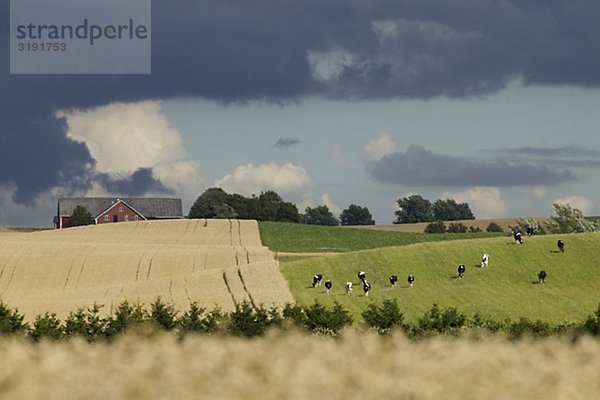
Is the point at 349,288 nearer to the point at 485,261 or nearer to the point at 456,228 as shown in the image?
the point at 485,261

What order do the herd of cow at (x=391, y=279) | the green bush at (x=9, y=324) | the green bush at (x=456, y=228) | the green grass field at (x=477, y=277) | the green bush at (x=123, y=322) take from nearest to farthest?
the green bush at (x=9, y=324)
the green bush at (x=123, y=322)
the green grass field at (x=477, y=277)
the herd of cow at (x=391, y=279)
the green bush at (x=456, y=228)

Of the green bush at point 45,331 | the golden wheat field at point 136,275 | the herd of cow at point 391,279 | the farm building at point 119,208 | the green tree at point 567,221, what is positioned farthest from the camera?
the farm building at point 119,208

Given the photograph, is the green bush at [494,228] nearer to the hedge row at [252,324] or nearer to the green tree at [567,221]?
the green tree at [567,221]

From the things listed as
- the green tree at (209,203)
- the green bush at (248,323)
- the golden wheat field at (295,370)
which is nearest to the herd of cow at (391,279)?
the green bush at (248,323)

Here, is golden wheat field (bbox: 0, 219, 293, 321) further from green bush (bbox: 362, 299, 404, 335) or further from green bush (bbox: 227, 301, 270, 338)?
green bush (bbox: 227, 301, 270, 338)

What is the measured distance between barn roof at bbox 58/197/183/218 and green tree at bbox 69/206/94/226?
4379mm

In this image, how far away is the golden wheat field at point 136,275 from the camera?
62438 mm

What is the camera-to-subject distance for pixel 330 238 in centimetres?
11869

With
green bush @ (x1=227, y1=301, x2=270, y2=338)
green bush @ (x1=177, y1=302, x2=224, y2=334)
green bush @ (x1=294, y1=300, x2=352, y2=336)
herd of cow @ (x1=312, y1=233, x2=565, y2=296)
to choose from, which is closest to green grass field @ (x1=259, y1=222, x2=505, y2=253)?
herd of cow @ (x1=312, y1=233, x2=565, y2=296)

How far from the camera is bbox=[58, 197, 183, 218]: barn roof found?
175 metres

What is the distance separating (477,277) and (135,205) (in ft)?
373

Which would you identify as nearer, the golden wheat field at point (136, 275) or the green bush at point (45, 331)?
the green bush at point (45, 331)

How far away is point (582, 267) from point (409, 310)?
1784 cm

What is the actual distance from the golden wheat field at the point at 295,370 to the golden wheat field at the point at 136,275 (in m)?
37.7
